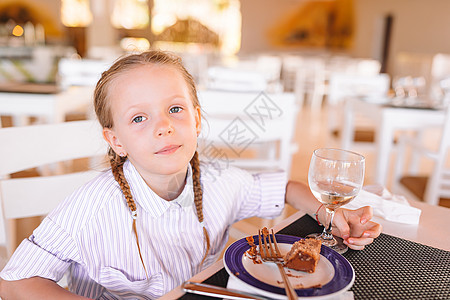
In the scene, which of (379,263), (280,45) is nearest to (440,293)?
(379,263)

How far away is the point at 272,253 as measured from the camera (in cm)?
64

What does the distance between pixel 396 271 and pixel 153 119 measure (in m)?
0.50

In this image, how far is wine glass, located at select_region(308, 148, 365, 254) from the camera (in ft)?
2.30

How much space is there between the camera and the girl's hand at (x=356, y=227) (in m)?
0.71

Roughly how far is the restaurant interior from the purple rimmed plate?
1.41ft

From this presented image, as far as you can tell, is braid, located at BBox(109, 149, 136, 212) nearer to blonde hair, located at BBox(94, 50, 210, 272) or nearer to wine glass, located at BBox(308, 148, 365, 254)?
blonde hair, located at BBox(94, 50, 210, 272)

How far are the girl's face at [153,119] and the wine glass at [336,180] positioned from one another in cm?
26

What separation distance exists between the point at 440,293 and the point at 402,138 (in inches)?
75.9

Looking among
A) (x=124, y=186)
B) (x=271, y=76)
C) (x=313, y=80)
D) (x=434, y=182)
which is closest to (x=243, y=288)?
(x=124, y=186)

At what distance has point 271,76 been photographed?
4.09 meters

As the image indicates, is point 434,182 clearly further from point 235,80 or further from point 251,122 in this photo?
point 235,80

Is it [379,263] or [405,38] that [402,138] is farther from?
[405,38]

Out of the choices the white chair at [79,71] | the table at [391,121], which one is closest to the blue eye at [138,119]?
the table at [391,121]

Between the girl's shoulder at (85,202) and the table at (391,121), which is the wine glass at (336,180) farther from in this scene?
the table at (391,121)
